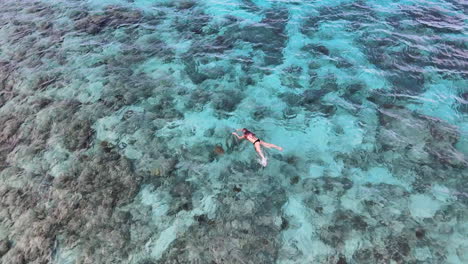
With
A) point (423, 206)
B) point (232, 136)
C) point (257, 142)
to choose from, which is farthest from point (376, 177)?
point (232, 136)

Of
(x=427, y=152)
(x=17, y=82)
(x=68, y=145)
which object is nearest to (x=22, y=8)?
(x=17, y=82)

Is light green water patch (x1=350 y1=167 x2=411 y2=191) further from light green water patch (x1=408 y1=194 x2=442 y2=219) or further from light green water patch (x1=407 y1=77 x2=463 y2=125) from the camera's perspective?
light green water patch (x1=407 y1=77 x2=463 y2=125)

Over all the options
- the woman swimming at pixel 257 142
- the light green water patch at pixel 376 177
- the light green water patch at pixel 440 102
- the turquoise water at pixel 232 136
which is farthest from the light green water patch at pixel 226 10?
the light green water patch at pixel 376 177

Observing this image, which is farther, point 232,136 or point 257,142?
point 232,136

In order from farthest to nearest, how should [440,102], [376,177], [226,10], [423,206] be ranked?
[226,10], [440,102], [376,177], [423,206]

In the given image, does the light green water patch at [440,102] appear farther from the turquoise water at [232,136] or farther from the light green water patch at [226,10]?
the light green water patch at [226,10]

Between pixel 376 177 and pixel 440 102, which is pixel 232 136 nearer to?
pixel 376 177

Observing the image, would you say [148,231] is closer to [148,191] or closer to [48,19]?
[148,191]

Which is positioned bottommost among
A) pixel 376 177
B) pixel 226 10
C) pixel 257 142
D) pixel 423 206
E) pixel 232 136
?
pixel 423 206

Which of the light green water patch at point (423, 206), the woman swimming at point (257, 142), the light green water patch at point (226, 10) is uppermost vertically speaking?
the light green water patch at point (226, 10)
